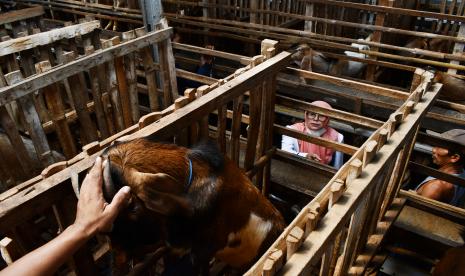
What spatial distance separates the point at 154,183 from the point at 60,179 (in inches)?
20.5

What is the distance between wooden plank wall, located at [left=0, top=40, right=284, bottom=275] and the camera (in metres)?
1.95

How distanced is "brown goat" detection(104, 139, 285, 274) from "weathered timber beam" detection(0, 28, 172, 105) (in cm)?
169

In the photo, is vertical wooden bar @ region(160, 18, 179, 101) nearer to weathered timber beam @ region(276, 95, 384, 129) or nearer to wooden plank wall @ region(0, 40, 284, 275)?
wooden plank wall @ region(0, 40, 284, 275)

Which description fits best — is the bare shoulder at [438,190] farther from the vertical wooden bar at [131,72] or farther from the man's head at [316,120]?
the vertical wooden bar at [131,72]

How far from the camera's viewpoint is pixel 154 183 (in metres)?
1.95

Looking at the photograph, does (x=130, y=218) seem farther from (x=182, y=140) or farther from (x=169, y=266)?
(x=169, y=266)

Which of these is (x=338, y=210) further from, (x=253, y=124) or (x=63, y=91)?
(x=63, y=91)

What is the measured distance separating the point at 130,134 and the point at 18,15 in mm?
4873

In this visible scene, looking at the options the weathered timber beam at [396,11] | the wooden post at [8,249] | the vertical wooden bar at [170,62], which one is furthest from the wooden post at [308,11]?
the wooden post at [8,249]

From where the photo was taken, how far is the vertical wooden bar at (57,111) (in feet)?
11.4

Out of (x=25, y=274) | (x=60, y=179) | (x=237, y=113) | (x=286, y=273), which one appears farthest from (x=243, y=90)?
(x=25, y=274)

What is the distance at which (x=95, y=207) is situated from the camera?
70.2 inches

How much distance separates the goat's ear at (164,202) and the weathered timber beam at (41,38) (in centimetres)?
330

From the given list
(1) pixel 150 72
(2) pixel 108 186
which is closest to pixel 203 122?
(2) pixel 108 186
